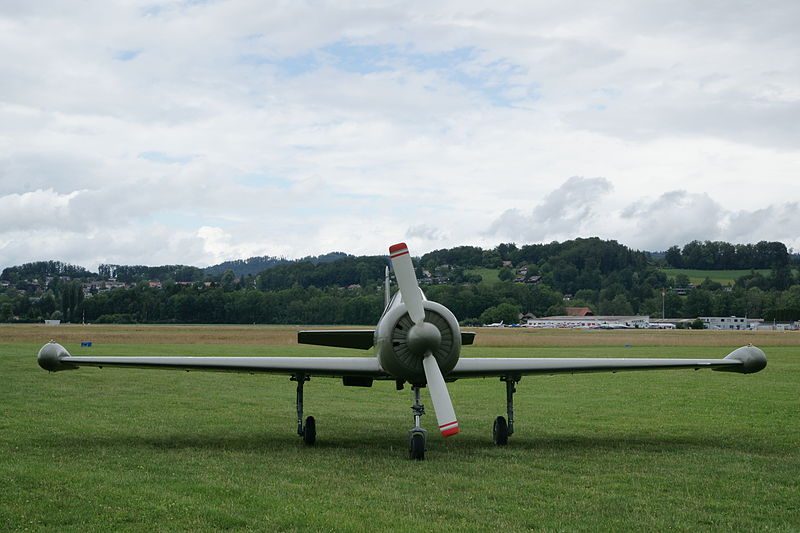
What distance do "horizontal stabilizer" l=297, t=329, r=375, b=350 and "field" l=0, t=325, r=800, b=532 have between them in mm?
1858

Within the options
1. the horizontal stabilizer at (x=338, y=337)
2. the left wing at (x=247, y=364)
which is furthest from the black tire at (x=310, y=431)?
the horizontal stabilizer at (x=338, y=337)

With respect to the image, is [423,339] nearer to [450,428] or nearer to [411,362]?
[411,362]

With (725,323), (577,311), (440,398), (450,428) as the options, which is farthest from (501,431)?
(577,311)

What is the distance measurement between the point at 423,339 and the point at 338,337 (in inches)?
102

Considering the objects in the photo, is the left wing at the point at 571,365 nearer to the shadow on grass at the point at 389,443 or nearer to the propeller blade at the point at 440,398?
the propeller blade at the point at 440,398

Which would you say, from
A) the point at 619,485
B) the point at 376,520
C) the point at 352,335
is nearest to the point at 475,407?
the point at 352,335

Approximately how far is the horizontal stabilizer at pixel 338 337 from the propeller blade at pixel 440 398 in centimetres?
188

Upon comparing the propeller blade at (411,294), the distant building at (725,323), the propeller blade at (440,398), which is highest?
the propeller blade at (411,294)

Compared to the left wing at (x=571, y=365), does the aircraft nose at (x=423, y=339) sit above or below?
above

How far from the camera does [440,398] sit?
12.1 meters

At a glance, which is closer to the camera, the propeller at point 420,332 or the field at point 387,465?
the field at point 387,465

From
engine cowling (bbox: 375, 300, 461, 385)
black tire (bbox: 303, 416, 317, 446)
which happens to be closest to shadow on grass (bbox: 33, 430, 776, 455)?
black tire (bbox: 303, 416, 317, 446)

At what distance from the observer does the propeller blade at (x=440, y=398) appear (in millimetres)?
11727

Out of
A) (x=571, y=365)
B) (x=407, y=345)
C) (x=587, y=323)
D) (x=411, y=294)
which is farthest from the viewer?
(x=587, y=323)
